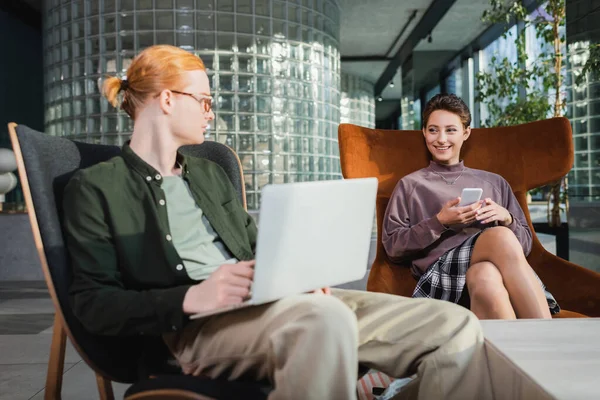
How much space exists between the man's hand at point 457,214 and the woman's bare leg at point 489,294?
15 cm

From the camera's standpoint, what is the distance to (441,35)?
8172mm

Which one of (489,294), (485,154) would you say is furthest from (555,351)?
(485,154)

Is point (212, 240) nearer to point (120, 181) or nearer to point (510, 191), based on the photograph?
point (120, 181)

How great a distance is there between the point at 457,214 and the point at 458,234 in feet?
0.56

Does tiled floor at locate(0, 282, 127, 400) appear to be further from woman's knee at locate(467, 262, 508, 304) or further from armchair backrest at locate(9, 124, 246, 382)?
woman's knee at locate(467, 262, 508, 304)

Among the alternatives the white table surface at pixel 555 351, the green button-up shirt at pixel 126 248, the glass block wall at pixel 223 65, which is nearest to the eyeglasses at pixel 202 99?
the green button-up shirt at pixel 126 248

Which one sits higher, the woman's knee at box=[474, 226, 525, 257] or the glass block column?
the glass block column

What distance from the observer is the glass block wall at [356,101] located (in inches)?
400

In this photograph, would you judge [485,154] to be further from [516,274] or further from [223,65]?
[223,65]

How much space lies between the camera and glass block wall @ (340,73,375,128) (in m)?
10.1

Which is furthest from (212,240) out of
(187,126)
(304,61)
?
(304,61)

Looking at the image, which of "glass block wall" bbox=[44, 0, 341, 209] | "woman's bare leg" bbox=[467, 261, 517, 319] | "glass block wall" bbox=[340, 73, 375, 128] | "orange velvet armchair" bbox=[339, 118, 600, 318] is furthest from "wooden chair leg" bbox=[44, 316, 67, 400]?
"glass block wall" bbox=[340, 73, 375, 128]

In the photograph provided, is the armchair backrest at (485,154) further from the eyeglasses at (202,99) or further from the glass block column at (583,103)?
the eyeglasses at (202,99)

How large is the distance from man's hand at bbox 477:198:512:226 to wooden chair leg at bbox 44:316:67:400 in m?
1.20
